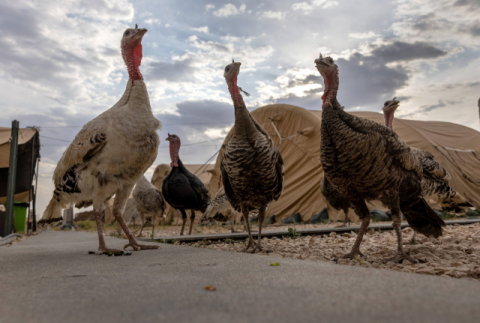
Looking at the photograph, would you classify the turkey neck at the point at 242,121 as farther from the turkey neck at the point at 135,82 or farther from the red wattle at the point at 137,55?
the red wattle at the point at 137,55

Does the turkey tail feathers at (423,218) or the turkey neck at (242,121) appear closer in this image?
the turkey tail feathers at (423,218)

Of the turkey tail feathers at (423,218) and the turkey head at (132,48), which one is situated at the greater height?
the turkey head at (132,48)

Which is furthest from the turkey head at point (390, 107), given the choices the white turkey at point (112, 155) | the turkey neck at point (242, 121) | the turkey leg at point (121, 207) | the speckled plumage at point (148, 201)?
the speckled plumage at point (148, 201)

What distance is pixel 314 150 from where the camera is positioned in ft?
39.8

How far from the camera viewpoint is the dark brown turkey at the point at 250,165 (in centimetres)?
400

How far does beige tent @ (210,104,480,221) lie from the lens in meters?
A: 11.4

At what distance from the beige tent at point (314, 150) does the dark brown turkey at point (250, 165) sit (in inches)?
285

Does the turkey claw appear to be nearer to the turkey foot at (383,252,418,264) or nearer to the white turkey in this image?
the white turkey

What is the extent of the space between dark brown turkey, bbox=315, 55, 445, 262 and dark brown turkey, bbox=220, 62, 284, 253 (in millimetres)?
912

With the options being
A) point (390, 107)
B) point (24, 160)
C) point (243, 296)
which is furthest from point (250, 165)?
point (24, 160)

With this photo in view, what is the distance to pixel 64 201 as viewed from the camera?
13.6 ft

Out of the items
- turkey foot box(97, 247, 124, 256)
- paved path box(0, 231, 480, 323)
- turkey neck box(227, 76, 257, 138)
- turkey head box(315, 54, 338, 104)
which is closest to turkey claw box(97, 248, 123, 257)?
turkey foot box(97, 247, 124, 256)

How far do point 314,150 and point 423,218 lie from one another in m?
8.46

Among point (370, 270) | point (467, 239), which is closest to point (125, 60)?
point (370, 270)
